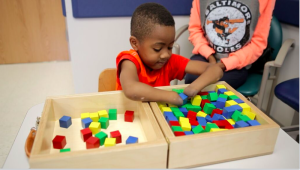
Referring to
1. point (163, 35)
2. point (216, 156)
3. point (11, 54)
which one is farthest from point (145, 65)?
point (11, 54)

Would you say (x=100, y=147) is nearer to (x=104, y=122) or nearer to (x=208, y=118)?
(x=104, y=122)

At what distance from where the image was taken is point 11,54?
314 centimetres

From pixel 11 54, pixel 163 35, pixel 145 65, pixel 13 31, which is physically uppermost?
pixel 163 35

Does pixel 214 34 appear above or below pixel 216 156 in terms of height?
above

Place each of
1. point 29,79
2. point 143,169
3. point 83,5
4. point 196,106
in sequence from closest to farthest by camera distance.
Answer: point 143,169 < point 196,106 < point 83,5 < point 29,79

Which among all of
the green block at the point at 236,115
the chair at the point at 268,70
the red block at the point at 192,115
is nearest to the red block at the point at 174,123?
the red block at the point at 192,115

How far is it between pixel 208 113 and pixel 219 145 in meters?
0.22

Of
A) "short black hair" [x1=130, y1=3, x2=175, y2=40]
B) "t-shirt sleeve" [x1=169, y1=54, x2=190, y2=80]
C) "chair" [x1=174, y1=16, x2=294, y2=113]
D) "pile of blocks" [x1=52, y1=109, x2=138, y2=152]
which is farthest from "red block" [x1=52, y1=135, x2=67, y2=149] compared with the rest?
"chair" [x1=174, y1=16, x2=294, y2=113]

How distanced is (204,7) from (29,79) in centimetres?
224

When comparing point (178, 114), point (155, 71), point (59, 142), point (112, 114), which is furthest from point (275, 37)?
point (59, 142)

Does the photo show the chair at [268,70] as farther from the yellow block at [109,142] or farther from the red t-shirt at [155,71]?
the yellow block at [109,142]

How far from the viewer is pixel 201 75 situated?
994 millimetres

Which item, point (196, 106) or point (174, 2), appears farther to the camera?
point (174, 2)

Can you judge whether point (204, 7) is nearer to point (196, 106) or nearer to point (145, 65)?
point (145, 65)
